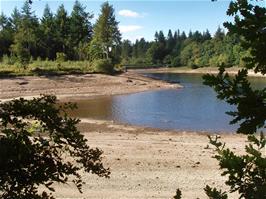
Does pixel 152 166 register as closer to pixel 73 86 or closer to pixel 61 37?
pixel 73 86

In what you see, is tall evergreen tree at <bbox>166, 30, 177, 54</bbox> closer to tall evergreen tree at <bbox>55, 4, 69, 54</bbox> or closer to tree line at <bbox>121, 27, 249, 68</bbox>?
tree line at <bbox>121, 27, 249, 68</bbox>

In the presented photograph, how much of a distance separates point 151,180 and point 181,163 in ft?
9.46

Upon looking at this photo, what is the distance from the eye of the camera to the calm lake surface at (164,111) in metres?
32.8

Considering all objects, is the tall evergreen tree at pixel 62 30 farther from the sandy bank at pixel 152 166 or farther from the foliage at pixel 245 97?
the foliage at pixel 245 97

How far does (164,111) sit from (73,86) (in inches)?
781

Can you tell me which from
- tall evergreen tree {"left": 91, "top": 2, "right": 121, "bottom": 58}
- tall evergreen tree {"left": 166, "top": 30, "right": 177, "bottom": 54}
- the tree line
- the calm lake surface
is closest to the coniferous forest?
tall evergreen tree {"left": 91, "top": 2, "right": 121, "bottom": 58}

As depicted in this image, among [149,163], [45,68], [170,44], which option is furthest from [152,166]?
[170,44]

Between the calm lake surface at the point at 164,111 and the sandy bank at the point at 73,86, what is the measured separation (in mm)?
4400

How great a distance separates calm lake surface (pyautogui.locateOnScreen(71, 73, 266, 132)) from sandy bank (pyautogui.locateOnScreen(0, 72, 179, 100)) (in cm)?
440

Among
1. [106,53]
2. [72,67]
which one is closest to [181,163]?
[72,67]

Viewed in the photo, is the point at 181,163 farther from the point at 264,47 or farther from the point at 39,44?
the point at 39,44

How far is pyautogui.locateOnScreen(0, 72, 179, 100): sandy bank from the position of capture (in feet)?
167

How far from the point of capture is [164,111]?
40562 mm

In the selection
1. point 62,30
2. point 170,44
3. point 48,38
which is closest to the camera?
point 48,38
